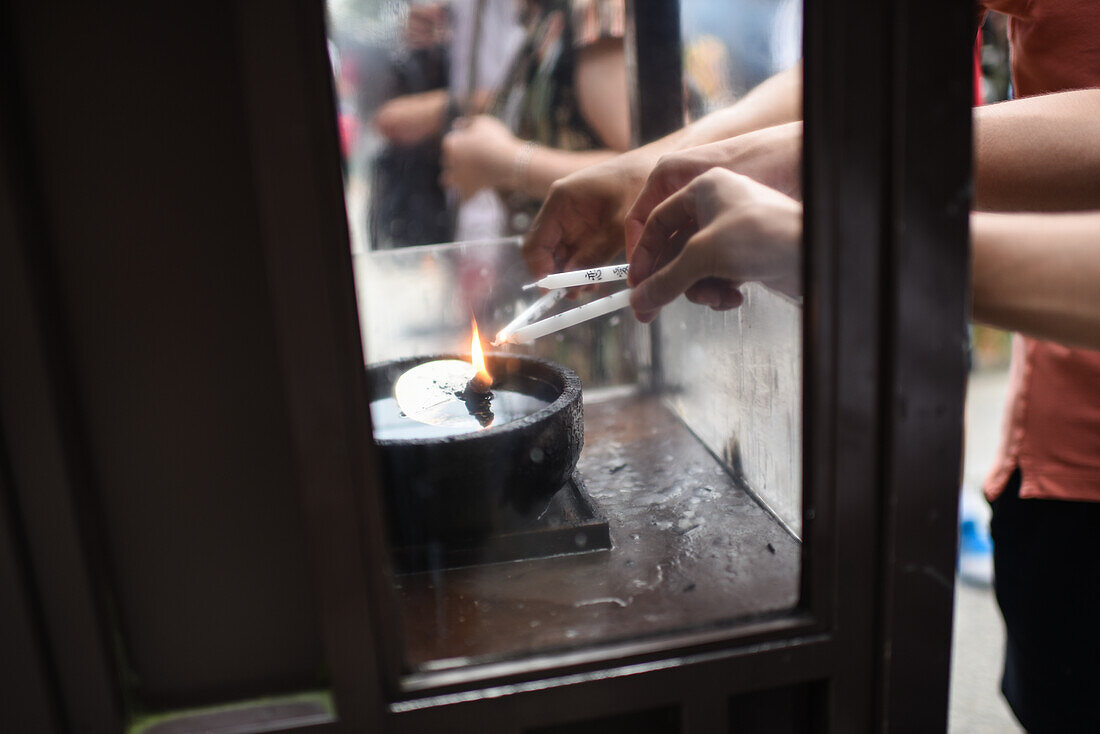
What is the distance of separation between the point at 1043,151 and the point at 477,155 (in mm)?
502

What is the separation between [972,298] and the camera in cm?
46

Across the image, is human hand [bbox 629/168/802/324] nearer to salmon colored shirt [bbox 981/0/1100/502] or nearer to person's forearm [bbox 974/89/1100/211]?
person's forearm [bbox 974/89/1100/211]

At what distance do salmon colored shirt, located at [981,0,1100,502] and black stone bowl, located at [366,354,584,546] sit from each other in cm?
56

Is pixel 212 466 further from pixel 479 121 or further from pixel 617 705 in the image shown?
pixel 479 121

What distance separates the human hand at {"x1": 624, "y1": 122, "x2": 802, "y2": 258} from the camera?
0.40 meters

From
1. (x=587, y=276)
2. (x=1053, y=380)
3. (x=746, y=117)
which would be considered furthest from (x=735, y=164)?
(x=1053, y=380)

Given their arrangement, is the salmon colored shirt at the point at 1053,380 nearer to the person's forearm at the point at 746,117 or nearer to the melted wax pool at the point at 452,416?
the person's forearm at the point at 746,117

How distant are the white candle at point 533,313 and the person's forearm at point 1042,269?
0.34 metres

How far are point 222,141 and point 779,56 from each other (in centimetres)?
31

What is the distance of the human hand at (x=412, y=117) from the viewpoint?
1.88 feet

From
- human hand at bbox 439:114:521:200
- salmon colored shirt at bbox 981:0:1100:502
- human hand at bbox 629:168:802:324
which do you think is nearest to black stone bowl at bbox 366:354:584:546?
human hand at bbox 629:168:802:324

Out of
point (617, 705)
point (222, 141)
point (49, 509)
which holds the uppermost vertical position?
point (222, 141)

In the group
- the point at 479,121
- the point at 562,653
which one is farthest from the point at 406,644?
the point at 479,121

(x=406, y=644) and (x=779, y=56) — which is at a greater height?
(x=779, y=56)
